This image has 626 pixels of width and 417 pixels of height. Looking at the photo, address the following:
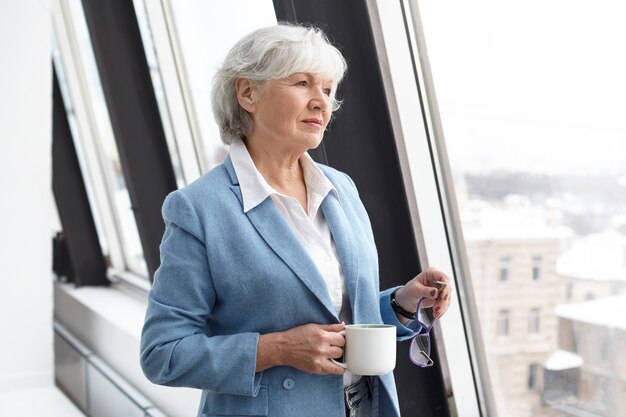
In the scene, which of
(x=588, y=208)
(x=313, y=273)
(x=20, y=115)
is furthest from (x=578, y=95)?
(x=20, y=115)

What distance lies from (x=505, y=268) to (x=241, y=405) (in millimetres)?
781


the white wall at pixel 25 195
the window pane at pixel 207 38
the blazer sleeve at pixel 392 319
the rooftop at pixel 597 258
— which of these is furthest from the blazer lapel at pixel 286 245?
the white wall at pixel 25 195

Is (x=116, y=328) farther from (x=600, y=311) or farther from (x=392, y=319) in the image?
(x=600, y=311)

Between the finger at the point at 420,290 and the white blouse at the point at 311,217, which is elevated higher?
the white blouse at the point at 311,217

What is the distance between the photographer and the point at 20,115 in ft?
14.2

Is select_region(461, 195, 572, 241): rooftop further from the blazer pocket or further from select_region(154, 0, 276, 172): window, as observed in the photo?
select_region(154, 0, 276, 172): window

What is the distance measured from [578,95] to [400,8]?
542 mm

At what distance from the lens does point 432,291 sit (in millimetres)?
1621

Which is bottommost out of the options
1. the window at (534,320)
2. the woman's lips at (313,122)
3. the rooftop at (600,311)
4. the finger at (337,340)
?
the window at (534,320)

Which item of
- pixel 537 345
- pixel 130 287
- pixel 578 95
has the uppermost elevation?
pixel 578 95

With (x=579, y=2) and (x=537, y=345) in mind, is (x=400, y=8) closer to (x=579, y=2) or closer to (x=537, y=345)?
(x=579, y=2)

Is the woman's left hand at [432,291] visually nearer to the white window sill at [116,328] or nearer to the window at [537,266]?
the window at [537,266]

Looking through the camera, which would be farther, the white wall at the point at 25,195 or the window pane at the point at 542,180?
the white wall at the point at 25,195

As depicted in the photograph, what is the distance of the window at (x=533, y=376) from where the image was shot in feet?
6.56
